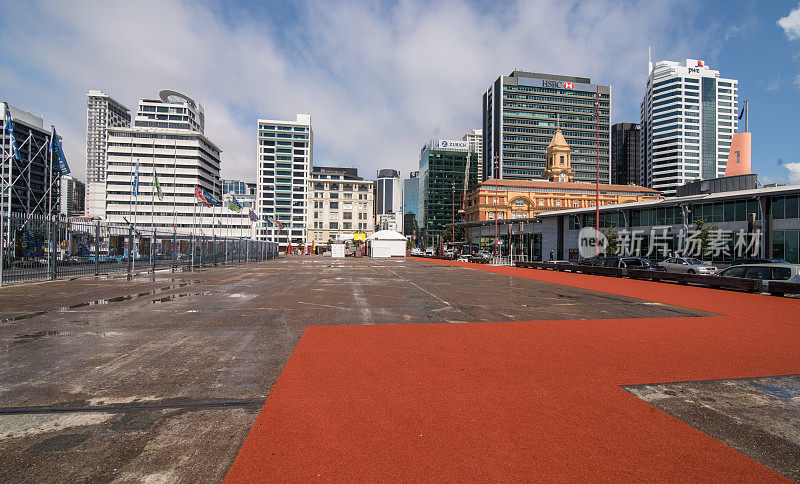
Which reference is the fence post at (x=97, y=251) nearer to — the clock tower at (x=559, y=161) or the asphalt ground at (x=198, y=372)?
the asphalt ground at (x=198, y=372)

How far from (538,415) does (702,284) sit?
19920 millimetres

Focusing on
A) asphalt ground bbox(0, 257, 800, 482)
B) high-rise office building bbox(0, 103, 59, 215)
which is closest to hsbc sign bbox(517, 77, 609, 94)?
high-rise office building bbox(0, 103, 59, 215)

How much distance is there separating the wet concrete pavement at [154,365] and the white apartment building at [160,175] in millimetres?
98980

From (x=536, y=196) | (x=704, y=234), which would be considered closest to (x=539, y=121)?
(x=536, y=196)

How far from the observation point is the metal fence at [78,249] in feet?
51.1

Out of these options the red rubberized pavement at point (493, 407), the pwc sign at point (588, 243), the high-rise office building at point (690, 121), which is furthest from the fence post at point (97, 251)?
the high-rise office building at point (690, 121)

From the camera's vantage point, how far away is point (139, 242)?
2317 cm

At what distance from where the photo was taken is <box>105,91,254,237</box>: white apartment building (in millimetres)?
103188

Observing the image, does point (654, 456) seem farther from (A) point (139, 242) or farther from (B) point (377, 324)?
(A) point (139, 242)

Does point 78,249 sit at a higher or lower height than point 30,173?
lower

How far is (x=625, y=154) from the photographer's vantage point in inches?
7446

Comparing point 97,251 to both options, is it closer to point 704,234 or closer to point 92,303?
point 92,303

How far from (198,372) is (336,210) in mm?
119926

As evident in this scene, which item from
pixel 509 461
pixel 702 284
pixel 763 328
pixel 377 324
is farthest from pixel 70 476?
pixel 702 284
